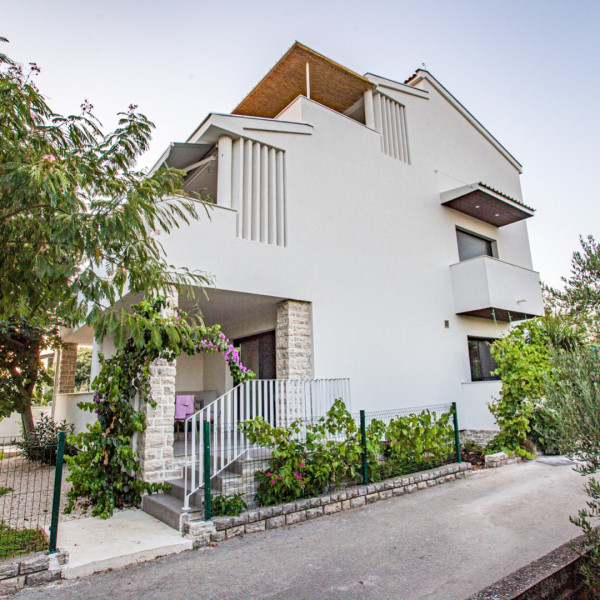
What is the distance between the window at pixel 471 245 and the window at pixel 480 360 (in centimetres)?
256

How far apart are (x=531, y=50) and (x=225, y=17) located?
7.31 m

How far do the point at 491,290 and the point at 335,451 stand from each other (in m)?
6.94

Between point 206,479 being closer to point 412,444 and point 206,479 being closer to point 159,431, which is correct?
point 159,431

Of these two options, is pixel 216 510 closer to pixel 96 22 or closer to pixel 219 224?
pixel 219 224

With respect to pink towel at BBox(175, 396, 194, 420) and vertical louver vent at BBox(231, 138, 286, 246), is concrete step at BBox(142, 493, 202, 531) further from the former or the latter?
vertical louver vent at BBox(231, 138, 286, 246)

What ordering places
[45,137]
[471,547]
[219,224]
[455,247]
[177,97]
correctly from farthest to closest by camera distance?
[455,247], [177,97], [219,224], [471,547], [45,137]

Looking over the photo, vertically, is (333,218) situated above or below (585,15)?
below

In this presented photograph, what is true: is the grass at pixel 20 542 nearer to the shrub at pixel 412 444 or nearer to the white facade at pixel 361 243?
the white facade at pixel 361 243

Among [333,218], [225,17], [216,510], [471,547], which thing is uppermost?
[225,17]

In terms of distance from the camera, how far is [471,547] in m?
4.83

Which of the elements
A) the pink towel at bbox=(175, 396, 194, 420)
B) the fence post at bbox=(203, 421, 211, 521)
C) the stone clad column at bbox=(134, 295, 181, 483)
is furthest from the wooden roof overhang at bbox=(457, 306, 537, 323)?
the fence post at bbox=(203, 421, 211, 521)

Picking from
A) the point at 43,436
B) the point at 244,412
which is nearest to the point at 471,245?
the point at 244,412

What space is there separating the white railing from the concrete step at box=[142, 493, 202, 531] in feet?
0.41

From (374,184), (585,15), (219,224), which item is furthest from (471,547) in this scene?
(585,15)
